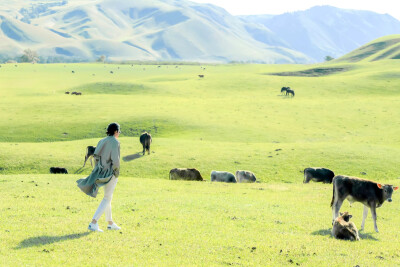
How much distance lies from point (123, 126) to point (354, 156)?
1082 inches

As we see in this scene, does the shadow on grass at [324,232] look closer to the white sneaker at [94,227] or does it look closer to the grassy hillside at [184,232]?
the grassy hillside at [184,232]

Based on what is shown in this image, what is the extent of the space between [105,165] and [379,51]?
172 metres

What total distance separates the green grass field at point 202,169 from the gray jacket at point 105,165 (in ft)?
5.41

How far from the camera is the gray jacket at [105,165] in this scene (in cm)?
1333

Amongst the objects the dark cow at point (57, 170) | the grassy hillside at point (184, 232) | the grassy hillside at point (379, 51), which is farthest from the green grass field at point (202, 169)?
Answer: the grassy hillside at point (379, 51)

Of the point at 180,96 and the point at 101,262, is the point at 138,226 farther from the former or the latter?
the point at 180,96

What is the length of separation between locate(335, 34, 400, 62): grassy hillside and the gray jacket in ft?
500

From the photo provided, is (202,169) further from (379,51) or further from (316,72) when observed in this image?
(379,51)

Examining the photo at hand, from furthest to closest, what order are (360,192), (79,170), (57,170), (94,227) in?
(79,170), (57,170), (360,192), (94,227)

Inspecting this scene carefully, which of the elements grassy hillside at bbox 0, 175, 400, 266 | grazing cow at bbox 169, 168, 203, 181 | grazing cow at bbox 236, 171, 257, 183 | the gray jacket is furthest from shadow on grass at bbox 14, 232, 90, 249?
grazing cow at bbox 236, 171, 257, 183

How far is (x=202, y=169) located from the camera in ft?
111

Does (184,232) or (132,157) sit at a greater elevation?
(184,232)

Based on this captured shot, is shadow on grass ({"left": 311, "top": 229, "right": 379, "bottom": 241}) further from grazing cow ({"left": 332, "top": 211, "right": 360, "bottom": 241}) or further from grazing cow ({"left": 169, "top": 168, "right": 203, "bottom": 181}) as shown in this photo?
grazing cow ({"left": 169, "top": 168, "right": 203, "bottom": 181})

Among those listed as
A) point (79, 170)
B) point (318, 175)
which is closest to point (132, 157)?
point (79, 170)
